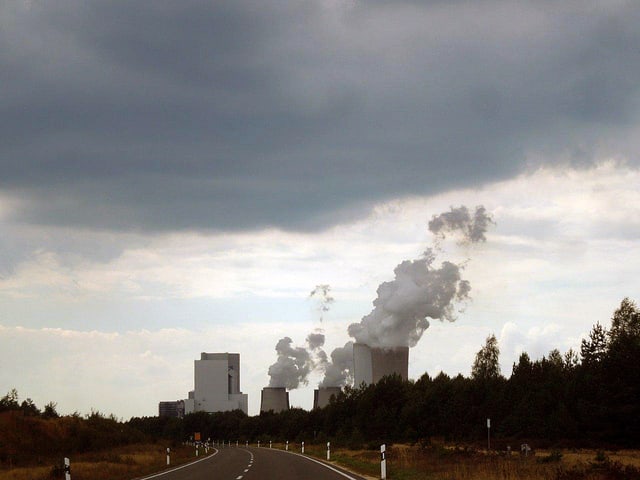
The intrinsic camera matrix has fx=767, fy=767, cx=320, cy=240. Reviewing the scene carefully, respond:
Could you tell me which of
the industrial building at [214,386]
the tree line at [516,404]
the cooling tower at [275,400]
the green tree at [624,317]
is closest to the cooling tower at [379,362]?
the tree line at [516,404]

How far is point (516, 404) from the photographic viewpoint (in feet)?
251

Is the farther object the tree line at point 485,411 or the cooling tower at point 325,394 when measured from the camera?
the cooling tower at point 325,394

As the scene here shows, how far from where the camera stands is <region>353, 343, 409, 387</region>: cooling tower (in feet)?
349

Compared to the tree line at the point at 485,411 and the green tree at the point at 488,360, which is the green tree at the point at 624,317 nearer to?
the tree line at the point at 485,411

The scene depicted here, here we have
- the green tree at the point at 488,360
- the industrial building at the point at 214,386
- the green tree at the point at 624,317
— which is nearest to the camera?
the green tree at the point at 624,317

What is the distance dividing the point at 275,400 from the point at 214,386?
28642mm

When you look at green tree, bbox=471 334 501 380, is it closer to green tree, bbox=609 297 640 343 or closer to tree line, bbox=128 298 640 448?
tree line, bbox=128 298 640 448

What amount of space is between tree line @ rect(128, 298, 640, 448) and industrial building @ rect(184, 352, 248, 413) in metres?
53.2

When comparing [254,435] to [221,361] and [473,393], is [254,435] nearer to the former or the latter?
[221,361]

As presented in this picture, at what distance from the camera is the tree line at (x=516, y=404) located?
55375mm

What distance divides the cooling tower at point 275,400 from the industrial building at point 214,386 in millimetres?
21704

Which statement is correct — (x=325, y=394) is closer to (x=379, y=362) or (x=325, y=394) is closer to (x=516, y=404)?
(x=379, y=362)

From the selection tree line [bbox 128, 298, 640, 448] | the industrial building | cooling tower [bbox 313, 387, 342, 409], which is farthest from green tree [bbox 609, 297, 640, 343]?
the industrial building

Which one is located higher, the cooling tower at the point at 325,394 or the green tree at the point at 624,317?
the green tree at the point at 624,317
